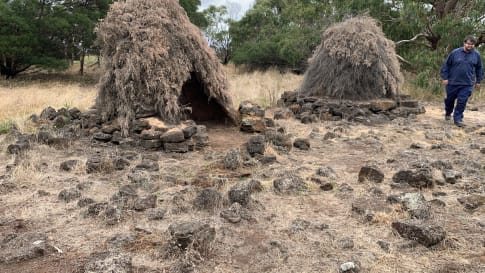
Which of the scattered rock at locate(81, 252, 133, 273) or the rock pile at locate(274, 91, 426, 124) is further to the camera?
the rock pile at locate(274, 91, 426, 124)

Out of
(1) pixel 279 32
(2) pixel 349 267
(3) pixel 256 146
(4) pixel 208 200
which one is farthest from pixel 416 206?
(1) pixel 279 32

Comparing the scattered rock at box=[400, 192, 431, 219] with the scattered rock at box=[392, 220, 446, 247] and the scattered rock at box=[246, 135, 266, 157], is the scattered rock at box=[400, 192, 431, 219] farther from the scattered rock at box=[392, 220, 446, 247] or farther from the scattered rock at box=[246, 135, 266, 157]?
the scattered rock at box=[246, 135, 266, 157]

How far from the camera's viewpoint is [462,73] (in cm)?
802

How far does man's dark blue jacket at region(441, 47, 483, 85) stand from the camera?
7980 millimetres

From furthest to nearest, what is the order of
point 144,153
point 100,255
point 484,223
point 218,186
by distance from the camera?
point 144,153, point 218,186, point 484,223, point 100,255

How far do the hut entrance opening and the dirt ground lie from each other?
190cm

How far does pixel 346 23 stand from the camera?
9.86 meters

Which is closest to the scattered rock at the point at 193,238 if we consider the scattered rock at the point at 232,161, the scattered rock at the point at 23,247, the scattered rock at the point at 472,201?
the scattered rock at the point at 23,247

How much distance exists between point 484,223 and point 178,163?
3.52m

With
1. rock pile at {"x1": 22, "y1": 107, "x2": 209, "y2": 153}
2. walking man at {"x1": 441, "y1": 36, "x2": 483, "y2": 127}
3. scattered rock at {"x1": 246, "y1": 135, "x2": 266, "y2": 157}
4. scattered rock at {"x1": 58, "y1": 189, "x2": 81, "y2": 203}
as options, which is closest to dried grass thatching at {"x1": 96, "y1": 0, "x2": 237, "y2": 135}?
rock pile at {"x1": 22, "y1": 107, "x2": 209, "y2": 153}

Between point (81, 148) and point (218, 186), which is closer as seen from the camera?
point (218, 186)

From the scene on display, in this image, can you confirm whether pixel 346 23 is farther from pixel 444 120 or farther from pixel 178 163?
pixel 178 163

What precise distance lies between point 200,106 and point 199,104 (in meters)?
0.05

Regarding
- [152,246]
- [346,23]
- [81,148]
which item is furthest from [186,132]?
[346,23]
